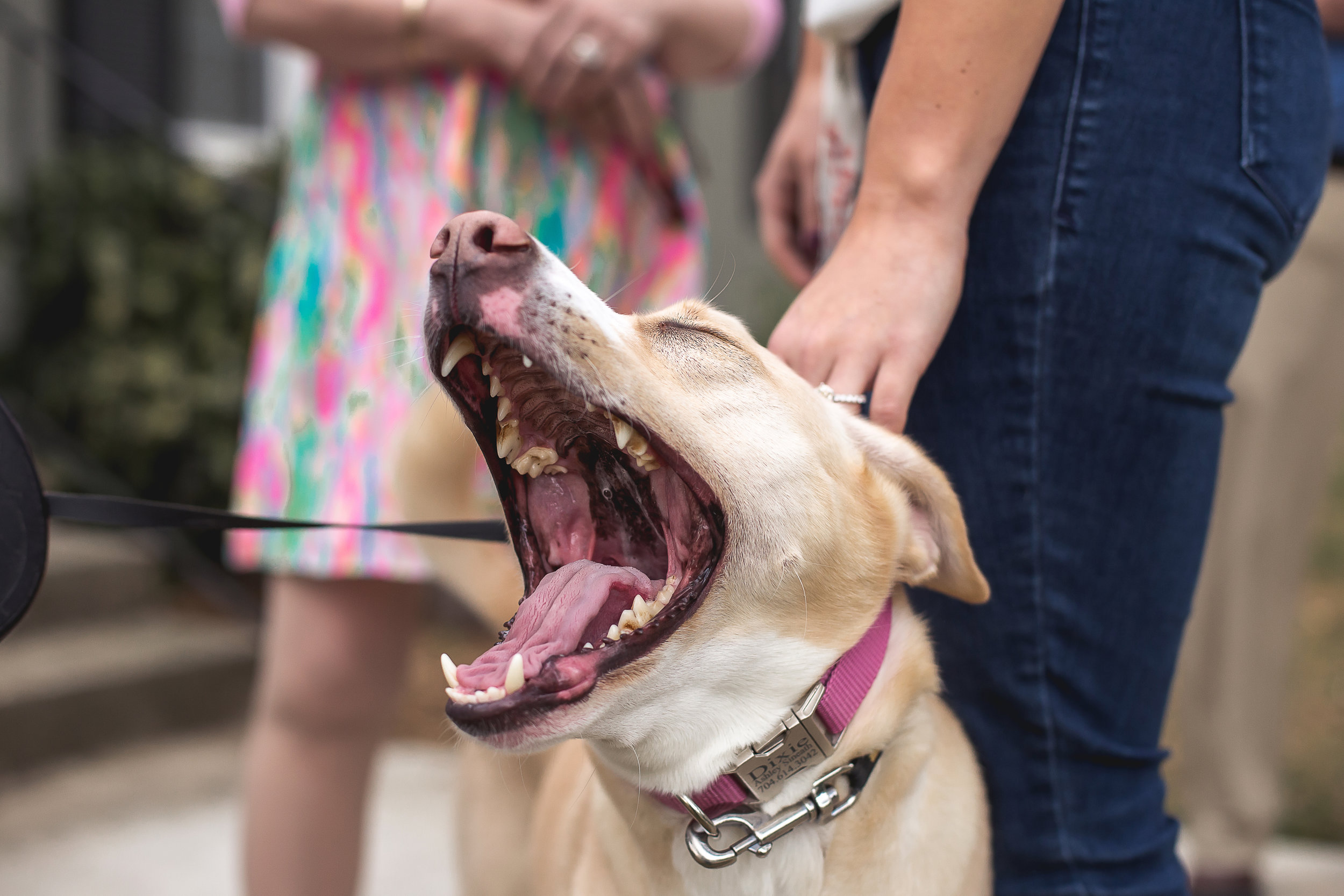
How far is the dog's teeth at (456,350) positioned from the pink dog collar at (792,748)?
627 mm

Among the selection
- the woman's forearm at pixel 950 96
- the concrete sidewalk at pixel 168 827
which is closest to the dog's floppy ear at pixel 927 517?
the woman's forearm at pixel 950 96

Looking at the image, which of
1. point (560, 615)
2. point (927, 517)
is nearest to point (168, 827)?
point (560, 615)

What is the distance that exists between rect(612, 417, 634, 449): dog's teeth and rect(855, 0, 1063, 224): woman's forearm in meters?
0.44

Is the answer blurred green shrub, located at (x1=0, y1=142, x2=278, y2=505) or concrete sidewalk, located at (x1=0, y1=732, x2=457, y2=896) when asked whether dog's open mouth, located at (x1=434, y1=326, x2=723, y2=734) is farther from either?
blurred green shrub, located at (x1=0, y1=142, x2=278, y2=505)

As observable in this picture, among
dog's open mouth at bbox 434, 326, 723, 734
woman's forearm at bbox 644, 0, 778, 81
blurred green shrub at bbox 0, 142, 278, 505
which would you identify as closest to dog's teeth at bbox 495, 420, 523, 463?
dog's open mouth at bbox 434, 326, 723, 734

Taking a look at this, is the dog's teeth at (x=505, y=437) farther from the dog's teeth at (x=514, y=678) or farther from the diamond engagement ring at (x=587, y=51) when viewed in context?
the diamond engagement ring at (x=587, y=51)

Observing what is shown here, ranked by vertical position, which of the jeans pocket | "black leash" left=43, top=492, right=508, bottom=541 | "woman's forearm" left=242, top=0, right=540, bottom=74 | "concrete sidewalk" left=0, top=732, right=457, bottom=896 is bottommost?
"concrete sidewalk" left=0, top=732, right=457, bottom=896

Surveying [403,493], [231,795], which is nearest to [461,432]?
[403,493]

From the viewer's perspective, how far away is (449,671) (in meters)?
1.29

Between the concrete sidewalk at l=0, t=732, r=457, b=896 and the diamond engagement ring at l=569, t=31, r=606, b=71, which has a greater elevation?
the diamond engagement ring at l=569, t=31, r=606, b=71

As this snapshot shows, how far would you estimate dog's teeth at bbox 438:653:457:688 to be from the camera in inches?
50.5

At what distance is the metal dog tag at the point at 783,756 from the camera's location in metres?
1.43

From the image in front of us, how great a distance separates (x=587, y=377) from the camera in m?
1.37

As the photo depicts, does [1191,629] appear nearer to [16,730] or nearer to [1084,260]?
[1084,260]
